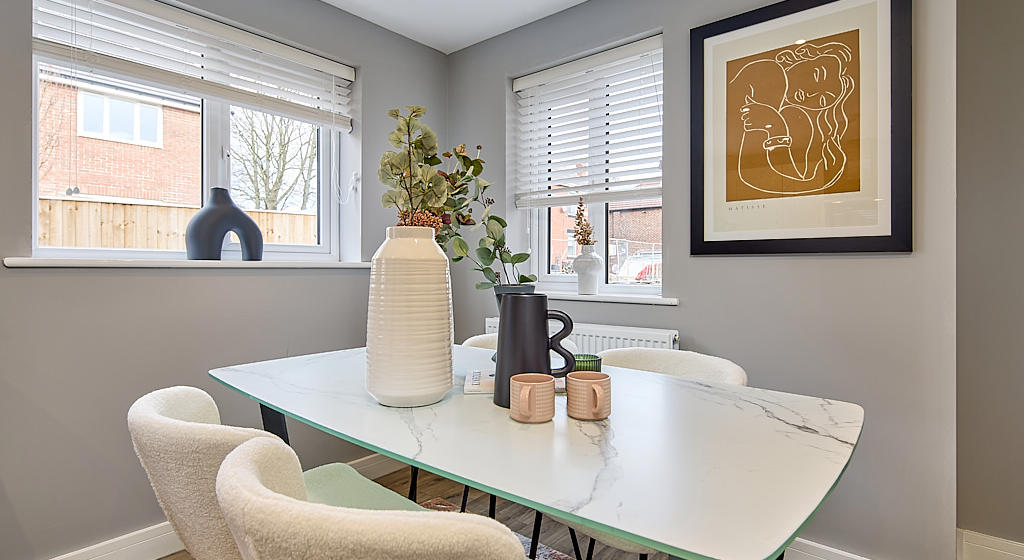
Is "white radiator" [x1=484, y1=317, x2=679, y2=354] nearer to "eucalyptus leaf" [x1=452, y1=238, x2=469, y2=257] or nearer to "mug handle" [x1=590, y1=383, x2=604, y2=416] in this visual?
"eucalyptus leaf" [x1=452, y1=238, x2=469, y2=257]

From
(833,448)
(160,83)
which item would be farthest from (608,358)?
(160,83)

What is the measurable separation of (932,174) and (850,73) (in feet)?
1.45

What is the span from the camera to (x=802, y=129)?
6.28 ft

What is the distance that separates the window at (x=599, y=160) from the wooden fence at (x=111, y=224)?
165 cm

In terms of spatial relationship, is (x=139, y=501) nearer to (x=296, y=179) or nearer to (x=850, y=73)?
(x=296, y=179)

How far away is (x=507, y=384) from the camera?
1.08 meters

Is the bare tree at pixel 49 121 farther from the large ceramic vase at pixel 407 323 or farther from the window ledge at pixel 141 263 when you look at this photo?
the large ceramic vase at pixel 407 323

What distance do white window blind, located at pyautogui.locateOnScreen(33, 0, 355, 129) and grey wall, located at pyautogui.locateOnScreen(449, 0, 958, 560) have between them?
153 centimetres

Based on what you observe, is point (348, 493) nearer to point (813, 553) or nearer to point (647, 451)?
point (647, 451)

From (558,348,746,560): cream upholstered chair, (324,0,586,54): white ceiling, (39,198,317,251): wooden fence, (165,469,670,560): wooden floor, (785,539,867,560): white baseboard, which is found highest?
(324,0,586,54): white ceiling

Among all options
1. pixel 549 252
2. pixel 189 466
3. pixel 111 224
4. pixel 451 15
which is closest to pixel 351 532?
pixel 189 466

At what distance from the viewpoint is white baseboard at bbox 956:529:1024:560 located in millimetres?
1848

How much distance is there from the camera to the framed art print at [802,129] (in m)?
1.75


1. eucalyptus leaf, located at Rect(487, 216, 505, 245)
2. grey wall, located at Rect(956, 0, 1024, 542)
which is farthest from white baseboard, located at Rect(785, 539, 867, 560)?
eucalyptus leaf, located at Rect(487, 216, 505, 245)
